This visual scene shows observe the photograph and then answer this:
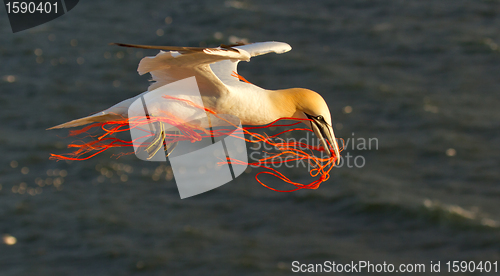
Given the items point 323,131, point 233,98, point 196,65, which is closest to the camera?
point 196,65

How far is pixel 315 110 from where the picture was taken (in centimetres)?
750

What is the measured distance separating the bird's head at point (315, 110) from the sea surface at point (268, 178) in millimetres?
30432

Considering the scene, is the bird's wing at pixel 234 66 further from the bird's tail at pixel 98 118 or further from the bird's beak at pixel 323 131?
the bird's tail at pixel 98 118

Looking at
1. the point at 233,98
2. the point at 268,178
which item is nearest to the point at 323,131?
the point at 233,98

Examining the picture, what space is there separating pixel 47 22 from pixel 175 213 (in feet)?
61.6

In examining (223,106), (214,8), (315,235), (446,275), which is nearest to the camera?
(223,106)

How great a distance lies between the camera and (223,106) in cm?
716

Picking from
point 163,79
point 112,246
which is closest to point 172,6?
point 112,246

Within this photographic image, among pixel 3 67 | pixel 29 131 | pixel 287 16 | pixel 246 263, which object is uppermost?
pixel 287 16

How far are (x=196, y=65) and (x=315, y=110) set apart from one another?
70.5 inches

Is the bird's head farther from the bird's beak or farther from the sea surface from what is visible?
the sea surface

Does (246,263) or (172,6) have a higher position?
(172,6)

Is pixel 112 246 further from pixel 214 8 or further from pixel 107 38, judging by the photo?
pixel 214 8

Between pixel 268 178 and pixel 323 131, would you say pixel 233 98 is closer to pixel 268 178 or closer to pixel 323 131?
pixel 323 131
